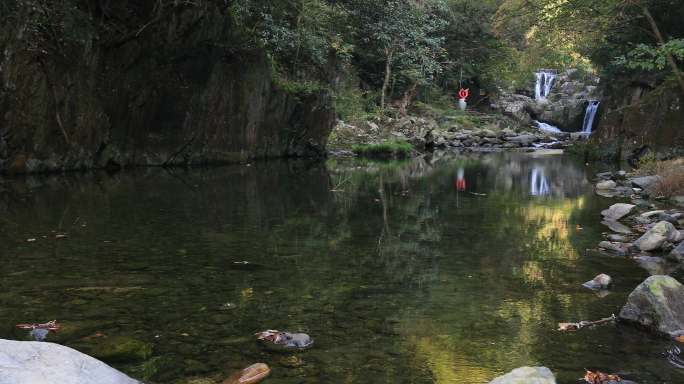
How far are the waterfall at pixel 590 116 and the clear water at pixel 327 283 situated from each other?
27406 millimetres

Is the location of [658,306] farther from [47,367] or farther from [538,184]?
[538,184]

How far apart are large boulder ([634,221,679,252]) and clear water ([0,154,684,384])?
2.16 feet

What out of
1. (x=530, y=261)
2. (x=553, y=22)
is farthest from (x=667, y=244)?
(x=553, y=22)

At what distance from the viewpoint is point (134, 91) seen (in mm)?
17500

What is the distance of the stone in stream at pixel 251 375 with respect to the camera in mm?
3727

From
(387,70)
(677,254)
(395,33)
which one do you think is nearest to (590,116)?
(387,70)

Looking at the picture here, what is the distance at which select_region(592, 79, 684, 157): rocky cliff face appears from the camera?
64.4 ft

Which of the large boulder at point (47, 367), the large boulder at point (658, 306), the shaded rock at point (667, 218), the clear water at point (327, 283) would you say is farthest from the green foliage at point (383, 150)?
the large boulder at point (47, 367)

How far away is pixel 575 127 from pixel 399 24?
1761cm

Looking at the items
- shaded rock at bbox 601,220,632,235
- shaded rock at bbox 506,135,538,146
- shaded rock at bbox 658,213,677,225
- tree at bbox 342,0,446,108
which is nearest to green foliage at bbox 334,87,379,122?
tree at bbox 342,0,446,108

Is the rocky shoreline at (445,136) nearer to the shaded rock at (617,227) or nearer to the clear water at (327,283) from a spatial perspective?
the clear water at (327,283)

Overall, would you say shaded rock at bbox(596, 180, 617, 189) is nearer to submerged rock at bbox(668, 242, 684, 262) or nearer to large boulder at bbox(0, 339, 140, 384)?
submerged rock at bbox(668, 242, 684, 262)

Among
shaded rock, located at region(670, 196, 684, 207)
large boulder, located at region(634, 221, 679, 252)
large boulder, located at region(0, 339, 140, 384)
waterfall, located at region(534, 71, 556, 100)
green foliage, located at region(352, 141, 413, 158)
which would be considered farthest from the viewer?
waterfall, located at region(534, 71, 556, 100)

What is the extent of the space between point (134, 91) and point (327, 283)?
13.6 m
